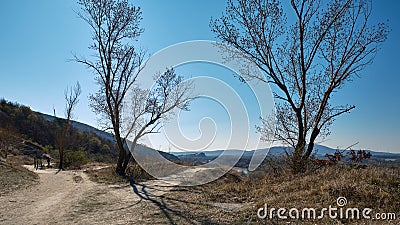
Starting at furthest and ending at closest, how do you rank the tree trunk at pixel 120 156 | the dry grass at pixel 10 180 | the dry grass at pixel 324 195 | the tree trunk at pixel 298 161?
the tree trunk at pixel 120 156, the tree trunk at pixel 298 161, the dry grass at pixel 10 180, the dry grass at pixel 324 195

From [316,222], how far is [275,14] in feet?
26.9

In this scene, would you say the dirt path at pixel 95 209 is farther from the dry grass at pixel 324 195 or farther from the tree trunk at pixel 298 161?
the tree trunk at pixel 298 161

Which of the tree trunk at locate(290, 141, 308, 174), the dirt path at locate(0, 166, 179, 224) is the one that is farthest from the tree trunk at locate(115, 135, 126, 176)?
the tree trunk at locate(290, 141, 308, 174)

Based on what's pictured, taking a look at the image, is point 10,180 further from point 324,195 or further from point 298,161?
point 324,195

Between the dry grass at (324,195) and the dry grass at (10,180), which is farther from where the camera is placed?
the dry grass at (10,180)

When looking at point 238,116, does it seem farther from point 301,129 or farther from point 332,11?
point 332,11

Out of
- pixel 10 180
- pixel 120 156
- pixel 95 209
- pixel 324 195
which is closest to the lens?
pixel 324 195

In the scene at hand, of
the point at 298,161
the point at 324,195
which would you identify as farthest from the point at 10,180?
the point at 324,195

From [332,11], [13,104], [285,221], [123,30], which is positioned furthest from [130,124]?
[13,104]

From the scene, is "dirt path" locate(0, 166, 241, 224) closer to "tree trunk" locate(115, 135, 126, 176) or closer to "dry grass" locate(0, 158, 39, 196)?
"dry grass" locate(0, 158, 39, 196)

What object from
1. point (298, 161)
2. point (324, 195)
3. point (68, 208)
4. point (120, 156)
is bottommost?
point (68, 208)

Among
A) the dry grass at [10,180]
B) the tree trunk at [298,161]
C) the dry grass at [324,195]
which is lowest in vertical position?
the dry grass at [10,180]

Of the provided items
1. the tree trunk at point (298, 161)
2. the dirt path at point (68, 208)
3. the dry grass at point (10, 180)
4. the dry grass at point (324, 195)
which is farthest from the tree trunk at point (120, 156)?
the tree trunk at point (298, 161)

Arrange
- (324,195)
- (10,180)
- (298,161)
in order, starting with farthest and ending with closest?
(10,180) → (298,161) → (324,195)
